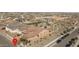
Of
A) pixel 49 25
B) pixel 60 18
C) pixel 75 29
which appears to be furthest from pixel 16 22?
pixel 75 29

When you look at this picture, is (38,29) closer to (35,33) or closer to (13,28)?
(35,33)

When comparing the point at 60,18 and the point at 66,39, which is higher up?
the point at 60,18

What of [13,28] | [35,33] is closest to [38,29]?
[35,33]

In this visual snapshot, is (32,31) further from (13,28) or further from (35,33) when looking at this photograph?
(13,28)

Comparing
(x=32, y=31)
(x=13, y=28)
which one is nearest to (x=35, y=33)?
(x=32, y=31)
